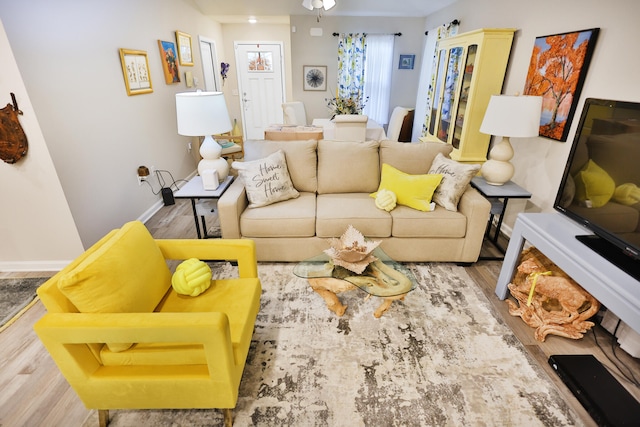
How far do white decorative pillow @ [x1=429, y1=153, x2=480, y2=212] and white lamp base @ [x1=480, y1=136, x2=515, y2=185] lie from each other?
22 centimetres

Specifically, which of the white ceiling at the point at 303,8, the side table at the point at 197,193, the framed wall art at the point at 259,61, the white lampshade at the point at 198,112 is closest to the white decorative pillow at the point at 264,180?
the side table at the point at 197,193

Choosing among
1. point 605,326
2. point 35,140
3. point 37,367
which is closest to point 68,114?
point 35,140

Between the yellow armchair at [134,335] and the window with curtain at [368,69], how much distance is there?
5.18 meters

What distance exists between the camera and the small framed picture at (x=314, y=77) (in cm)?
596

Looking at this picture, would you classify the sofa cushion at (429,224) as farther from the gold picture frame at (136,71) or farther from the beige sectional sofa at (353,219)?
the gold picture frame at (136,71)

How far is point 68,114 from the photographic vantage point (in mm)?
2344

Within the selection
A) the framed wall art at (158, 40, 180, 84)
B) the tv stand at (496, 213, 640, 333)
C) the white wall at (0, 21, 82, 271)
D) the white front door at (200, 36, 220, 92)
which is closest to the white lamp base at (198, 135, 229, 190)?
the white wall at (0, 21, 82, 271)

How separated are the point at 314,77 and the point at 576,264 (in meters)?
Answer: 5.43

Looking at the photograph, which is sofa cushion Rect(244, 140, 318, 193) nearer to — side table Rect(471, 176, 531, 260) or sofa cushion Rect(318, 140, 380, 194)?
sofa cushion Rect(318, 140, 380, 194)

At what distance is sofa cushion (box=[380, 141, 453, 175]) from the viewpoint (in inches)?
107

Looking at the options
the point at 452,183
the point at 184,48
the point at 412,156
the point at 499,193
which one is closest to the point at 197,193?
the point at 412,156

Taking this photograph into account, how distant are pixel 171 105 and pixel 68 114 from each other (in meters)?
1.79

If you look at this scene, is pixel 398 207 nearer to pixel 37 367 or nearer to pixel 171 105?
pixel 37 367

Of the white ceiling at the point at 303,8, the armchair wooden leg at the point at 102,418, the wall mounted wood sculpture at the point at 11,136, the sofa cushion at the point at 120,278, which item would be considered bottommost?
the armchair wooden leg at the point at 102,418
